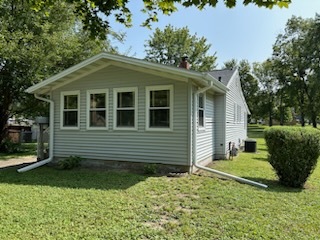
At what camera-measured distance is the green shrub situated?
6148 mm

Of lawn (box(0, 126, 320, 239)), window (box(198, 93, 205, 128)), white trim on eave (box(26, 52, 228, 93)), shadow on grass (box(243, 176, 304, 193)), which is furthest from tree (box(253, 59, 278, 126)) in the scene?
shadow on grass (box(243, 176, 304, 193))

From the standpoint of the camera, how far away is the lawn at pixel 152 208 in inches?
146

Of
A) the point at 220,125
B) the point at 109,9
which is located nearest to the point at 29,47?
the point at 220,125

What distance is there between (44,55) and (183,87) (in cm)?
809

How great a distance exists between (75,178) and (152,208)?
3145mm

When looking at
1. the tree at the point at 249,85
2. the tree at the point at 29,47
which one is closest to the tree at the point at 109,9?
the tree at the point at 29,47

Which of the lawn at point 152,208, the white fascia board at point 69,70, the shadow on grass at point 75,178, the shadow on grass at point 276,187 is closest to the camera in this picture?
the lawn at point 152,208

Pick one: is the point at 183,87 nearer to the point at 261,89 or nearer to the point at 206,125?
the point at 206,125

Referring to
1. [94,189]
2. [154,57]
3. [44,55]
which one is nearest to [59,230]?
[94,189]

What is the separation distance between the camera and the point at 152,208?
474 cm

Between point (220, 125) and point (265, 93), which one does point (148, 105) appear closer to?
point (220, 125)

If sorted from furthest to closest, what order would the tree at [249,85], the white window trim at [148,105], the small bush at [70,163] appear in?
the tree at [249,85]
the small bush at [70,163]
the white window trim at [148,105]

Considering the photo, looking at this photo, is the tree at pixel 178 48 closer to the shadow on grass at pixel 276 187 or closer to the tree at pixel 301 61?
the tree at pixel 301 61

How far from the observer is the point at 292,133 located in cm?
628
